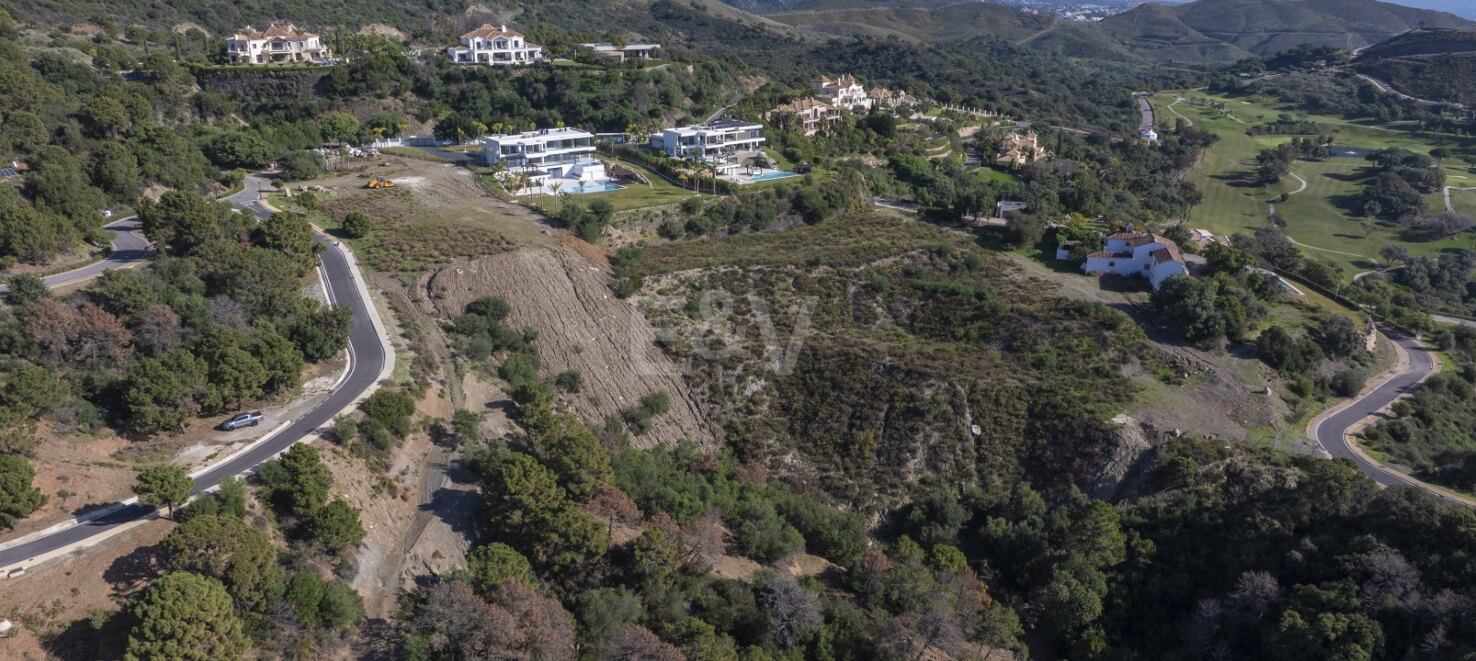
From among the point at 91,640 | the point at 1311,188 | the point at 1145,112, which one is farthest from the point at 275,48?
the point at 1145,112

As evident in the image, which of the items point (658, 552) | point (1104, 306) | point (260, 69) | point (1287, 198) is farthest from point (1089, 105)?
point (658, 552)

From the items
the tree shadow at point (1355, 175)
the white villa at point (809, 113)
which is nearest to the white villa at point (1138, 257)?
the white villa at point (809, 113)

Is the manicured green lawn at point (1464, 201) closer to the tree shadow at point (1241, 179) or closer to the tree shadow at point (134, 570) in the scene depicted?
the tree shadow at point (1241, 179)

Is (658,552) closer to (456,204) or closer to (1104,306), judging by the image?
(1104,306)

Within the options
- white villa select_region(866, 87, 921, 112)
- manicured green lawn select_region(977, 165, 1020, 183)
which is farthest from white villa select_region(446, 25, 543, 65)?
manicured green lawn select_region(977, 165, 1020, 183)

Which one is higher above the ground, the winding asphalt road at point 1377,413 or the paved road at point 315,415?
the paved road at point 315,415

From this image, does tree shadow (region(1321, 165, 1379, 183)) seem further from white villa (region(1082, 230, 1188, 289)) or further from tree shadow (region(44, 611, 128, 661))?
tree shadow (region(44, 611, 128, 661))

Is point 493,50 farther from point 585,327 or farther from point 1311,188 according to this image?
point 1311,188
